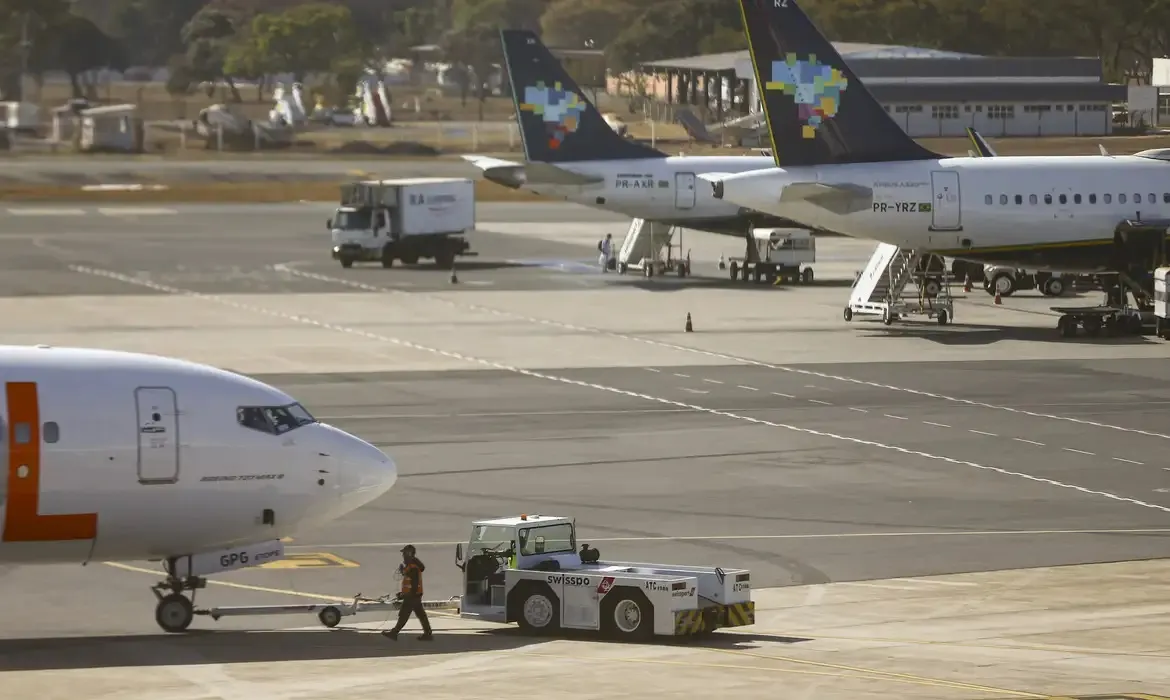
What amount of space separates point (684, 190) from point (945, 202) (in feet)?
76.2

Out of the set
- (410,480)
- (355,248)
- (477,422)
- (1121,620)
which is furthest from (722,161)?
(1121,620)

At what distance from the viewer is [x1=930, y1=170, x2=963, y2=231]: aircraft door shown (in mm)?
75500

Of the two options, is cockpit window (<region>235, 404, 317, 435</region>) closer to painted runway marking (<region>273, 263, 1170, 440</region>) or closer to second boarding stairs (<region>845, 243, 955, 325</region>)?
painted runway marking (<region>273, 263, 1170, 440</region>)

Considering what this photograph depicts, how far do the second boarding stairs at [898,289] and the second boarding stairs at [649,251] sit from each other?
20.8 meters

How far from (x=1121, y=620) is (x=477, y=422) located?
2566cm

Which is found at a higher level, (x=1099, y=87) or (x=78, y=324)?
(x=1099, y=87)

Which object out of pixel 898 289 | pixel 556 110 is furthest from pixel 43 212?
pixel 898 289

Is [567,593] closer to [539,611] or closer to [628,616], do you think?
[539,611]

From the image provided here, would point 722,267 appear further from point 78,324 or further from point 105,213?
point 105,213

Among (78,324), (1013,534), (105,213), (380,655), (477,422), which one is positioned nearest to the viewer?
(380,655)

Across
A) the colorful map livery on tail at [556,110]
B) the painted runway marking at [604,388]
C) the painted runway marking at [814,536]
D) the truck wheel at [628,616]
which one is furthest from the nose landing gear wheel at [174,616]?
the colorful map livery on tail at [556,110]

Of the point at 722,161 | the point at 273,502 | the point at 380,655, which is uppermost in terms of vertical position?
the point at 722,161

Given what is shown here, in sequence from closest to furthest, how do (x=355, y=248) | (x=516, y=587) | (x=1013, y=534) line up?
1. (x=516, y=587)
2. (x=1013, y=534)
3. (x=355, y=248)

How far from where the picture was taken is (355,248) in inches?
4136
